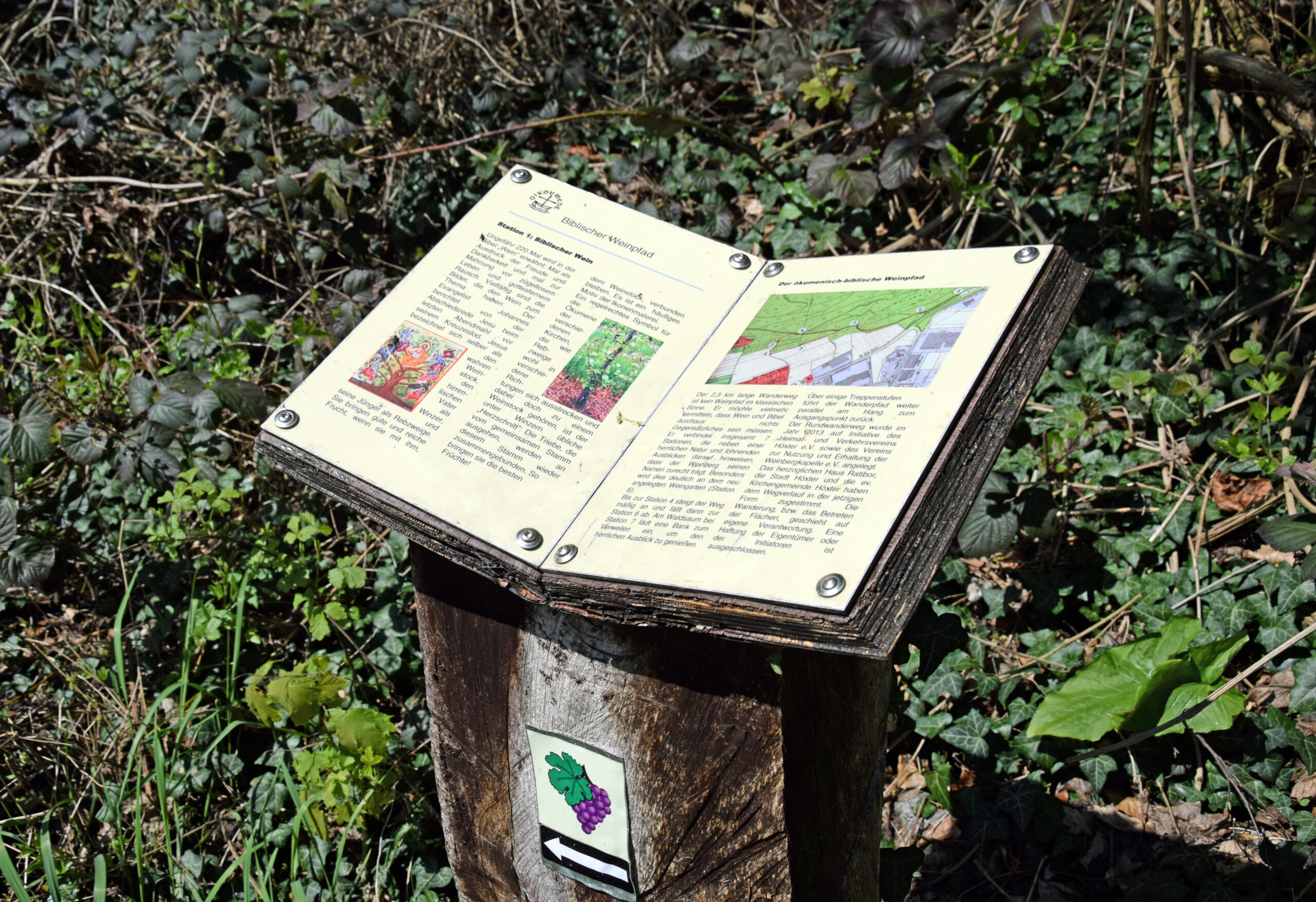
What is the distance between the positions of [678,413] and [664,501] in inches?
8.6

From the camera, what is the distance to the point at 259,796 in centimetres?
259

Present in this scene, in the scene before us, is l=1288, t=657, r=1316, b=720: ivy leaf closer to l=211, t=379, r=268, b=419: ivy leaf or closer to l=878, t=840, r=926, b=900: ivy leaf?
l=878, t=840, r=926, b=900: ivy leaf

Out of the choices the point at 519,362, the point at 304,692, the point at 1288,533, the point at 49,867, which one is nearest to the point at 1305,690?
the point at 1288,533

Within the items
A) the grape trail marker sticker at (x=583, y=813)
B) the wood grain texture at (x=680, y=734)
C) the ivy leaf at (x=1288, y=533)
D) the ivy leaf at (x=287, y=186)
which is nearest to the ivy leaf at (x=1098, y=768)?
the ivy leaf at (x=1288, y=533)

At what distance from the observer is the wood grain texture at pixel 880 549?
1.21 metres

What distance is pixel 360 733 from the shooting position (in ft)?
7.50

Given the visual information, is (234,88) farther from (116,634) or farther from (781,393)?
(781,393)

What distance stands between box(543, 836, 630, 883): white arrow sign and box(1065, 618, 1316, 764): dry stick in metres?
1.17

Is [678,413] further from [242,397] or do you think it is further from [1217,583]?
[1217,583]

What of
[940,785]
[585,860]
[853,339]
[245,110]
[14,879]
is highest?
[853,339]

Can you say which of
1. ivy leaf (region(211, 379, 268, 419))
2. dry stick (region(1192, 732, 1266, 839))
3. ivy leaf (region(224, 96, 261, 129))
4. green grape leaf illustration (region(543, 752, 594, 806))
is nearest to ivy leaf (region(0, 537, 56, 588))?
ivy leaf (region(211, 379, 268, 419))

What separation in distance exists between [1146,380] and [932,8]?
129 cm

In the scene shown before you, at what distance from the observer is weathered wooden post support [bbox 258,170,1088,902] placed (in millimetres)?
1318

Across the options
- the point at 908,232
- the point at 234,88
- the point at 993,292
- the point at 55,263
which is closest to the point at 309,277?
the point at 234,88
